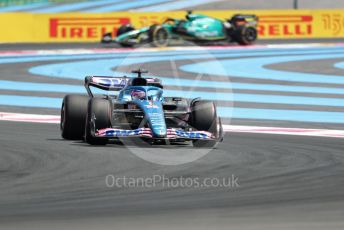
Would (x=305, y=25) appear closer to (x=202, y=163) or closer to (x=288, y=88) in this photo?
(x=288, y=88)

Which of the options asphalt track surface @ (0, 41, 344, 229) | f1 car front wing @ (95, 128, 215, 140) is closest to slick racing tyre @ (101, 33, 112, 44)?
asphalt track surface @ (0, 41, 344, 229)

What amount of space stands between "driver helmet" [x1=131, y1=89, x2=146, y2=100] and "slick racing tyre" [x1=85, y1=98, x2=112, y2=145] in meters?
0.49

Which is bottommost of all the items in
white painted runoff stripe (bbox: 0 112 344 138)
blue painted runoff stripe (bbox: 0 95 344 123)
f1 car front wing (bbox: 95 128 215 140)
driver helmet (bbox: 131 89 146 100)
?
blue painted runoff stripe (bbox: 0 95 344 123)

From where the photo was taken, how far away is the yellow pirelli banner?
123ft

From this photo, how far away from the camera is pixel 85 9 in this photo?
52.5 m

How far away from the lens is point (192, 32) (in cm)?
3578

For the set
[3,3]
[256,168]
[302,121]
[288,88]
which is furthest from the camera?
[3,3]

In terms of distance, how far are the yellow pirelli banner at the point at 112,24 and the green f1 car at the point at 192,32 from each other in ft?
11.9

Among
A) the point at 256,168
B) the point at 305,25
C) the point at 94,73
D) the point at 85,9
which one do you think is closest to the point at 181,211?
the point at 256,168

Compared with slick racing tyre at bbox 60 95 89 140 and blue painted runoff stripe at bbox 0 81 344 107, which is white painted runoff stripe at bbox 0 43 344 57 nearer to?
blue painted runoff stripe at bbox 0 81 344 107

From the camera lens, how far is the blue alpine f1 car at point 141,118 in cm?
1152

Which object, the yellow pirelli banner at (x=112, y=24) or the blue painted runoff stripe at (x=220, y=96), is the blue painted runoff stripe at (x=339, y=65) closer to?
the blue painted runoff stripe at (x=220, y=96)

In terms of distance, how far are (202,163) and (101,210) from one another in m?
3.02

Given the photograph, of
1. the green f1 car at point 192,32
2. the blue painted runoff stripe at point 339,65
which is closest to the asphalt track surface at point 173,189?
the blue painted runoff stripe at point 339,65
